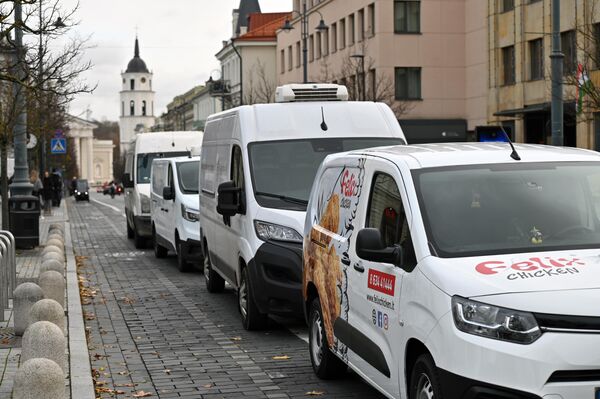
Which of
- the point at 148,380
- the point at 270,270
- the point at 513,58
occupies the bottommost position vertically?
the point at 148,380

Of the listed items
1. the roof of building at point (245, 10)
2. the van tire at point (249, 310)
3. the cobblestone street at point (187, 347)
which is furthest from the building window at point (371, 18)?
the roof of building at point (245, 10)

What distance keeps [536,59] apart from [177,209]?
2839 centimetres

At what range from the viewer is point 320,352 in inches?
350

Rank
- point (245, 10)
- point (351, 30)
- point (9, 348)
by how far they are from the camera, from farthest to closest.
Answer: point (245, 10)
point (351, 30)
point (9, 348)

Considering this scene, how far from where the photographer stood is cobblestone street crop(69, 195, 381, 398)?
8773mm

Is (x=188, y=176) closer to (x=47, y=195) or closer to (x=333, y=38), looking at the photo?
(x=47, y=195)

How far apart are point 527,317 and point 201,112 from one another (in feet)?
427

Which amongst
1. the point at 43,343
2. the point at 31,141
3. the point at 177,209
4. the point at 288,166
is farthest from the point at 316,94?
the point at 31,141

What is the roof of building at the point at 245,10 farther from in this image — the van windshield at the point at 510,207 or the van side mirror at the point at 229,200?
the van windshield at the point at 510,207

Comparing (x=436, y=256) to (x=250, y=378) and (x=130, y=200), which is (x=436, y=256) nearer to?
(x=250, y=378)

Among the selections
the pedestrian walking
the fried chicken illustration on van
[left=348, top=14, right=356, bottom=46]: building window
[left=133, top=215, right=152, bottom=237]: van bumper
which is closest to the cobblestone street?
the fried chicken illustration on van

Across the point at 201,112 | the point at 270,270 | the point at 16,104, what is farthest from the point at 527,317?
the point at 201,112

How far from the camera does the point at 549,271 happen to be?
5719 millimetres

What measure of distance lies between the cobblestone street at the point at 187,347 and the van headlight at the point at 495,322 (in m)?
2.78
